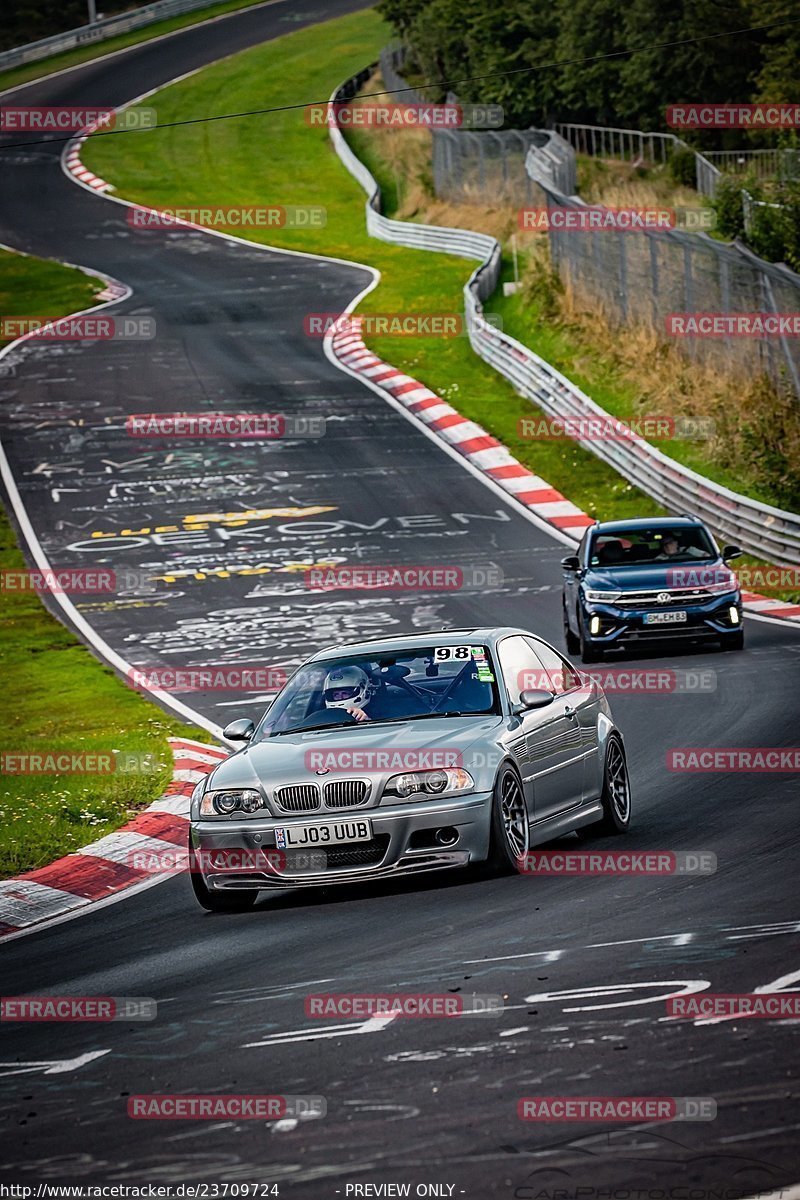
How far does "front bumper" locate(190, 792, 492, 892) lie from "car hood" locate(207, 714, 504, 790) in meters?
0.24

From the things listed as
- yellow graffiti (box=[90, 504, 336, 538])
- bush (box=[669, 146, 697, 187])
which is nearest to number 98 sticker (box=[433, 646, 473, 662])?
yellow graffiti (box=[90, 504, 336, 538])

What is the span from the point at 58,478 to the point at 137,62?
181ft

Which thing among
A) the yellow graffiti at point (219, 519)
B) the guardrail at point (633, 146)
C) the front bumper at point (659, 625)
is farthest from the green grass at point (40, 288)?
the front bumper at point (659, 625)

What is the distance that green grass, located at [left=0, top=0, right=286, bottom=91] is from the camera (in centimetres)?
8456

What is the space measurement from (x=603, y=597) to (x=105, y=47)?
74739mm

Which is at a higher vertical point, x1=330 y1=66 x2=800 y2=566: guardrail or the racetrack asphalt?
the racetrack asphalt

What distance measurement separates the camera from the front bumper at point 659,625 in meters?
21.1

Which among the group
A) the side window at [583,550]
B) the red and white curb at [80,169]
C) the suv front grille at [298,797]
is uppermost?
the suv front grille at [298,797]

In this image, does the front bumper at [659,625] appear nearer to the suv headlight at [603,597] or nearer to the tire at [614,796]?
the suv headlight at [603,597]

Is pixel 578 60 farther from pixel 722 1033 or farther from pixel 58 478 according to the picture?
pixel 722 1033

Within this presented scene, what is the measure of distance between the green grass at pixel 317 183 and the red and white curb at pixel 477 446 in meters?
0.31

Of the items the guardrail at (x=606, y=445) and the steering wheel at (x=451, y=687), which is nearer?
the steering wheel at (x=451, y=687)

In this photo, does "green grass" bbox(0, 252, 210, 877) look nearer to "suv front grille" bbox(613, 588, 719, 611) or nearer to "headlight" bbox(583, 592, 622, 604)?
"headlight" bbox(583, 592, 622, 604)

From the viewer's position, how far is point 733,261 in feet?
97.9
